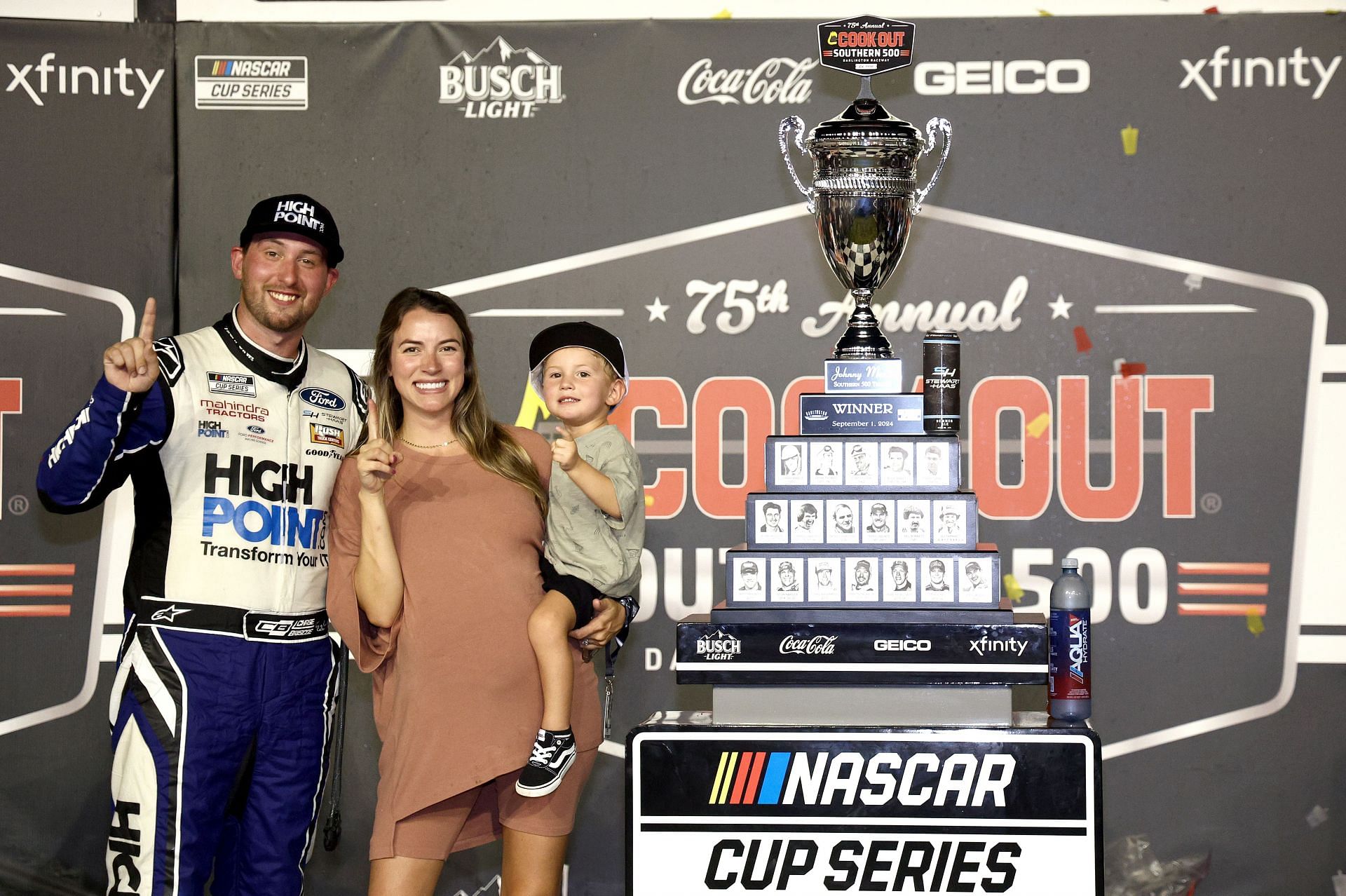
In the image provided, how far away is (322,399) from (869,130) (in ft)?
4.06

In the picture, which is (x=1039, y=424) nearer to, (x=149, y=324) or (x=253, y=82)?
(x=149, y=324)

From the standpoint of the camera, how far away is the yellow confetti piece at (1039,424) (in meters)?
3.38

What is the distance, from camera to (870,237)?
105 inches

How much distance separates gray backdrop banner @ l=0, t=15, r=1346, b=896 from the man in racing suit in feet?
3.20

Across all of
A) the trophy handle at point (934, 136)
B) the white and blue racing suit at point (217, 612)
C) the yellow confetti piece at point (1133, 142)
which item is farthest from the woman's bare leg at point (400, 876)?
the yellow confetti piece at point (1133, 142)

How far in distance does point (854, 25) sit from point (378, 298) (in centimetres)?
150

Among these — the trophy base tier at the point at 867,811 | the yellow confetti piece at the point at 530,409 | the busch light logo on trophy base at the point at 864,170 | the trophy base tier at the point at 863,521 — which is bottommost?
the trophy base tier at the point at 867,811

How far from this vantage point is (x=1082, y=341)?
11.1 feet

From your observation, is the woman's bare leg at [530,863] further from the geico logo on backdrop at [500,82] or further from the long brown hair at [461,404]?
the geico logo on backdrop at [500,82]

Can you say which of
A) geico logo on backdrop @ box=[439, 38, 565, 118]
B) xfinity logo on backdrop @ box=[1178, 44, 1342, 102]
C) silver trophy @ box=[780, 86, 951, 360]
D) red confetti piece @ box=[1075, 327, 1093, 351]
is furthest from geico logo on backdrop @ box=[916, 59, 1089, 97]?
geico logo on backdrop @ box=[439, 38, 565, 118]

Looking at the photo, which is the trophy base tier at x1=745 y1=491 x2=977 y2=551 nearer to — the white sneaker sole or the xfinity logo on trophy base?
the xfinity logo on trophy base

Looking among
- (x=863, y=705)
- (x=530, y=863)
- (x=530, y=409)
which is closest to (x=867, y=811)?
(x=863, y=705)

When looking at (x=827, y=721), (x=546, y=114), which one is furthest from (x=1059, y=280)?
(x=827, y=721)

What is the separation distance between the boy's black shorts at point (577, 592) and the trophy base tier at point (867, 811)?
0.86ft
